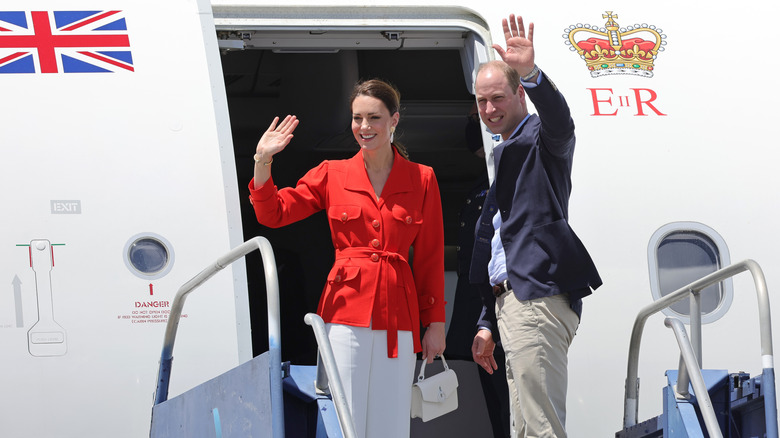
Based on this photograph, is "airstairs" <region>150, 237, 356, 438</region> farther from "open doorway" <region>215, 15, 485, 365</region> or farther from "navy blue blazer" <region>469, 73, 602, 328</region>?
"open doorway" <region>215, 15, 485, 365</region>

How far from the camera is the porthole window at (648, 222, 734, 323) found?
13.6 ft

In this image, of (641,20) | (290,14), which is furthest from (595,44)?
(290,14)

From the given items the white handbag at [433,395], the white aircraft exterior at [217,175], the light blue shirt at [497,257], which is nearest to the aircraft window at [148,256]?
the white aircraft exterior at [217,175]

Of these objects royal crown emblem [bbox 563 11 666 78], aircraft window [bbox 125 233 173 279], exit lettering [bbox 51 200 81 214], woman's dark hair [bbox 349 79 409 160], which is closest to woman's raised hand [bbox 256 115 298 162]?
→ woman's dark hair [bbox 349 79 409 160]

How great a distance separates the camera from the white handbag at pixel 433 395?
3.44 metres

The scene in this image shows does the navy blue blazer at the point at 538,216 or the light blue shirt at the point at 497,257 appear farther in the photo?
the light blue shirt at the point at 497,257

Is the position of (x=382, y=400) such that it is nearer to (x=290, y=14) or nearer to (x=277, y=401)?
(x=277, y=401)

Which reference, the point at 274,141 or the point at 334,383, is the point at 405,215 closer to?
the point at 274,141

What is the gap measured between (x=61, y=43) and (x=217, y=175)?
96 centimetres

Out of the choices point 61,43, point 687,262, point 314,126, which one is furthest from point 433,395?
point 314,126

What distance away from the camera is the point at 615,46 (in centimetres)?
434

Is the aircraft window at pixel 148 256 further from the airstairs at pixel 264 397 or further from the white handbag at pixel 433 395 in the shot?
the white handbag at pixel 433 395

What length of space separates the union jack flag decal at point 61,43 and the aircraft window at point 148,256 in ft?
2.71

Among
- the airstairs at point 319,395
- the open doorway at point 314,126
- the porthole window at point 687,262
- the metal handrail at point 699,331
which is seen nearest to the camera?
the airstairs at point 319,395
